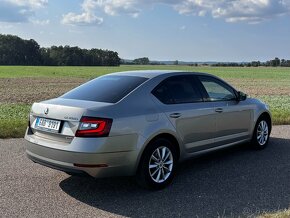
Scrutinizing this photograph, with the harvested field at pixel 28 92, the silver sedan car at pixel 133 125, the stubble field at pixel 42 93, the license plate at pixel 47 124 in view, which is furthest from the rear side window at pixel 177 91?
the harvested field at pixel 28 92

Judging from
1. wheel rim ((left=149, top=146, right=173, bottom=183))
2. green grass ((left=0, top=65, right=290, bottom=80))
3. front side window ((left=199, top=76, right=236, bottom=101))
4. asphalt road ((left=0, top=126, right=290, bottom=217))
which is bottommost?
green grass ((left=0, top=65, right=290, bottom=80))

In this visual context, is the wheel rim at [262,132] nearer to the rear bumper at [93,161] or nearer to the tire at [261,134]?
the tire at [261,134]

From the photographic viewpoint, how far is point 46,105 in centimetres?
536

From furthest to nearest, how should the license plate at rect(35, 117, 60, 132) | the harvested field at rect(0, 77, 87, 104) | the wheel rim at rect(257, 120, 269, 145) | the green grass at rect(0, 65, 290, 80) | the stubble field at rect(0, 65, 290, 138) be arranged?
1. the green grass at rect(0, 65, 290, 80)
2. the harvested field at rect(0, 77, 87, 104)
3. the stubble field at rect(0, 65, 290, 138)
4. the wheel rim at rect(257, 120, 269, 145)
5. the license plate at rect(35, 117, 60, 132)

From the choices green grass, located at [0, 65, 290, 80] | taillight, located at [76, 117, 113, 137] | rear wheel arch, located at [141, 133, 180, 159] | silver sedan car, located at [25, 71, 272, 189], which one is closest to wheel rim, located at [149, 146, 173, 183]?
silver sedan car, located at [25, 71, 272, 189]

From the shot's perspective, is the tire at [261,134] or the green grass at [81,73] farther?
the green grass at [81,73]

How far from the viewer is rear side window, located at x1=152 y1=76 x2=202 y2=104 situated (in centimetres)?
575

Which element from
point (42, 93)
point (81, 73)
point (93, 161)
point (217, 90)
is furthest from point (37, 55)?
point (93, 161)

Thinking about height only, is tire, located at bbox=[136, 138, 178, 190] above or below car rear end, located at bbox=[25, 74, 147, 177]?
below

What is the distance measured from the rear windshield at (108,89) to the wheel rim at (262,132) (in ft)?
10.2

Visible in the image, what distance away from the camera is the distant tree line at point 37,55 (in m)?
124

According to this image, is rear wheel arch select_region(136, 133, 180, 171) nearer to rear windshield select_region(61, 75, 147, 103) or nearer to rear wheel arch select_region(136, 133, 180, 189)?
rear wheel arch select_region(136, 133, 180, 189)

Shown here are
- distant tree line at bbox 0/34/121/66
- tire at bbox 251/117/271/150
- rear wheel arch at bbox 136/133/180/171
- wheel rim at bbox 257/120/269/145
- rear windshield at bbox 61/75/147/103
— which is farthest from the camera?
distant tree line at bbox 0/34/121/66

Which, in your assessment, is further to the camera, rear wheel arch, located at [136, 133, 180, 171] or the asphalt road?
rear wheel arch, located at [136, 133, 180, 171]
